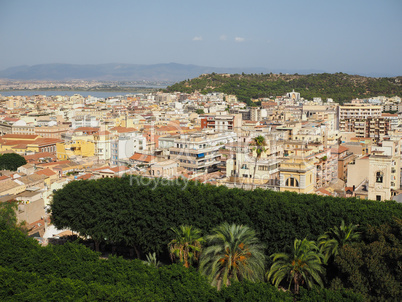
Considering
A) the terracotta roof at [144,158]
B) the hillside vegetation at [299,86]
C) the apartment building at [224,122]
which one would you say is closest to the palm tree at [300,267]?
the terracotta roof at [144,158]

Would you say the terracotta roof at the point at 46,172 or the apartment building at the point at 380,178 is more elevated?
the apartment building at the point at 380,178

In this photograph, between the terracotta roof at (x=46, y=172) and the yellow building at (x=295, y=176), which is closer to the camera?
the yellow building at (x=295, y=176)

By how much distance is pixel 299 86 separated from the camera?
10112 centimetres

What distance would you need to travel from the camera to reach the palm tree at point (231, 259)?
40.2 ft

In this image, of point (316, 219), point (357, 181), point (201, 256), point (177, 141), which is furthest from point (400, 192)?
point (177, 141)

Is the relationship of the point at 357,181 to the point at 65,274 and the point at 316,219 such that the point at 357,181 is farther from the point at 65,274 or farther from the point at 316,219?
the point at 65,274

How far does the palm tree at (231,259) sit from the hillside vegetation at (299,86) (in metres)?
74.5

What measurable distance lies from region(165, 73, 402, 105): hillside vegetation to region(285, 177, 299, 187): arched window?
68.3 m

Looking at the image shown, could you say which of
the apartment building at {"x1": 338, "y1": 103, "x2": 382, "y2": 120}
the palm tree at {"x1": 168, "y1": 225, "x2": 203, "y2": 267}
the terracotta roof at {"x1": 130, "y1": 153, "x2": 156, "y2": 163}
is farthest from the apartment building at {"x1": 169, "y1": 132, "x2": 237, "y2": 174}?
the apartment building at {"x1": 338, "y1": 103, "x2": 382, "y2": 120}

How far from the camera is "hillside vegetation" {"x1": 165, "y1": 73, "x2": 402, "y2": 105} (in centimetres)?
8925

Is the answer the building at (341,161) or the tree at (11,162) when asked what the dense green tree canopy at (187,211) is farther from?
the tree at (11,162)

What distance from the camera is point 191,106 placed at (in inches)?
3029

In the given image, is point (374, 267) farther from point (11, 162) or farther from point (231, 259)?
point (11, 162)

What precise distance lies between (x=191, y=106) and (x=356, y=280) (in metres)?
66.6
